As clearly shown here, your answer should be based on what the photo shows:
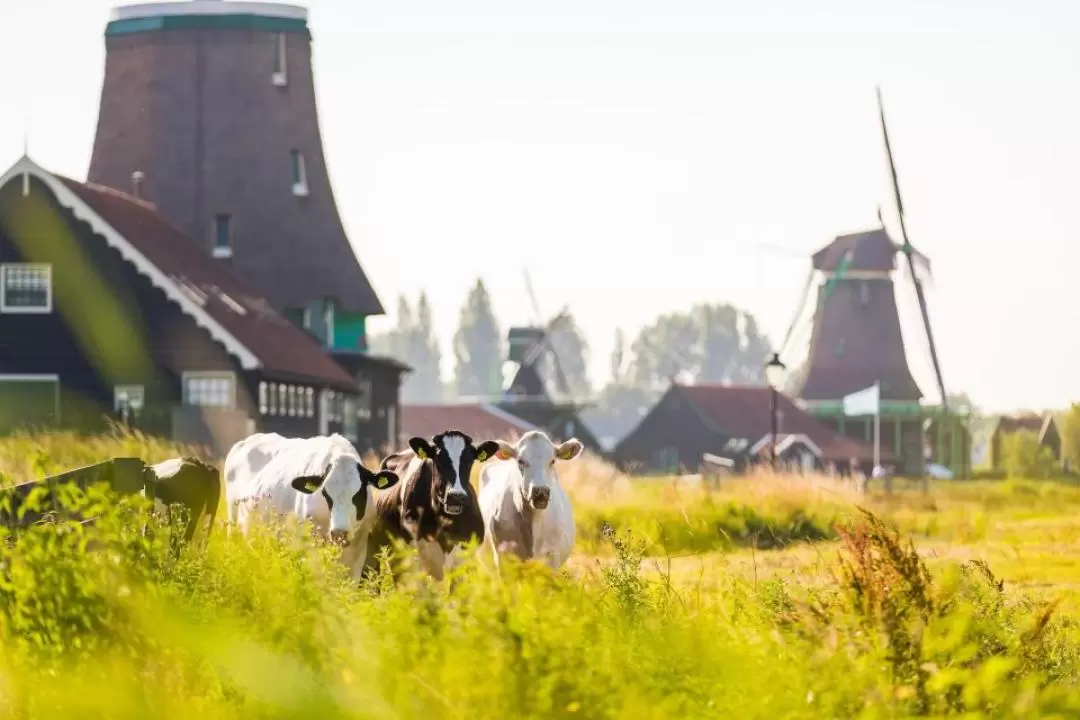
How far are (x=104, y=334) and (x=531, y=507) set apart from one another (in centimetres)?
2956

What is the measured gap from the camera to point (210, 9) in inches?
2124

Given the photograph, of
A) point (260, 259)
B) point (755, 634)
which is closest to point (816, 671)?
point (755, 634)

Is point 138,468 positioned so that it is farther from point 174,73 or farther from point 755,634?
point 174,73

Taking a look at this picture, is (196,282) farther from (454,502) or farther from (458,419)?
(458,419)

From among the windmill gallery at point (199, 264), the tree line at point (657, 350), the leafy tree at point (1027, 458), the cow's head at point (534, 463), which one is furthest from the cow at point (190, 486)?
the tree line at point (657, 350)

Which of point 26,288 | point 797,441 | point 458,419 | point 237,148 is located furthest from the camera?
point 458,419

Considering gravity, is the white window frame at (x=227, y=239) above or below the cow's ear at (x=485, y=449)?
above

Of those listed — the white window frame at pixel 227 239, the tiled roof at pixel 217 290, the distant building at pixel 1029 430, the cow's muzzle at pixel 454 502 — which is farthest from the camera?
the distant building at pixel 1029 430

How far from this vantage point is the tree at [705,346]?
193875mm

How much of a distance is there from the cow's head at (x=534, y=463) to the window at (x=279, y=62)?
41480mm

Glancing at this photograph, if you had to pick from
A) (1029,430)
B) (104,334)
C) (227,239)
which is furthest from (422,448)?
(1029,430)

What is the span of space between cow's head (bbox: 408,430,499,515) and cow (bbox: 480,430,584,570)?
46cm

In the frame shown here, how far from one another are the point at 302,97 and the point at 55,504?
146ft

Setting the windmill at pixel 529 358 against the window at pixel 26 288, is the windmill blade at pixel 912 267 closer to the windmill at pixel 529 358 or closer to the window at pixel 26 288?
the windmill at pixel 529 358
